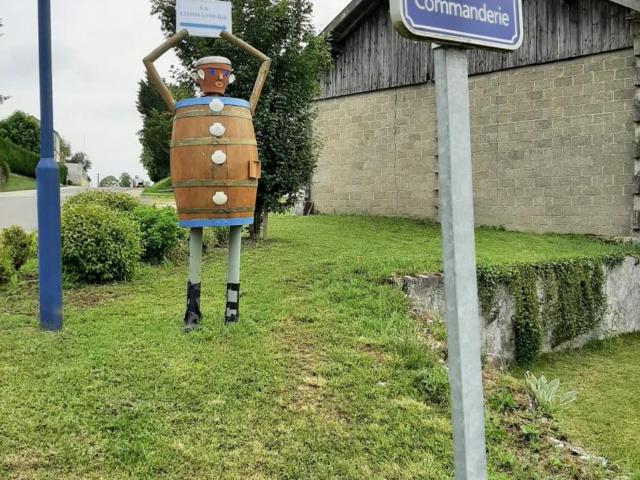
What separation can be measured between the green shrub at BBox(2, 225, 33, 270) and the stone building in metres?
8.36

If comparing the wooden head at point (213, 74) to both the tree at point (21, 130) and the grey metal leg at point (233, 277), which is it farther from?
the tree at point (21, 130)

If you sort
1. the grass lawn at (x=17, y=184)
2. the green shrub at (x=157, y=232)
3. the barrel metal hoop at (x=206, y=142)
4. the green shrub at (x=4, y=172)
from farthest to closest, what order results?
1. the green shrub at (x=4, y=172)
2. the grass lawn at (x=17, y=184)
3. the green shrub at (x=157, y=232)
4. the barrel metal hoop at (x=206, y=142)

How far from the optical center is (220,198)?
4387 millimetres

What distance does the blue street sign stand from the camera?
158 cm

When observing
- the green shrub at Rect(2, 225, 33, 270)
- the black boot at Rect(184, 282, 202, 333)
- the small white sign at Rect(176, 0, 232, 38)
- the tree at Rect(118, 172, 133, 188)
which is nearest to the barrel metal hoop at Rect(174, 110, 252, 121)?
the small white sign at Rect(176, 0, 232, 38)

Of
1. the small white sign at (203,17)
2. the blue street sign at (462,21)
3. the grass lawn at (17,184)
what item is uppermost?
the grass lawn at (17,184)

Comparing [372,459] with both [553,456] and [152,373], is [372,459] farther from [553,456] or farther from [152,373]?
[152,373]

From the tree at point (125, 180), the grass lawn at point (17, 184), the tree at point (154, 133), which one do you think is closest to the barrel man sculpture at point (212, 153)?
the tree at point (154, 133)

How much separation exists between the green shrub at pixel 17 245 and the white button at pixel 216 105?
344 cm

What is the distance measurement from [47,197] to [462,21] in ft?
A: 12.3

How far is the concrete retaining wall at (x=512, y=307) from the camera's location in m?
6.17

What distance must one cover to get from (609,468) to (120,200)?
265 inches

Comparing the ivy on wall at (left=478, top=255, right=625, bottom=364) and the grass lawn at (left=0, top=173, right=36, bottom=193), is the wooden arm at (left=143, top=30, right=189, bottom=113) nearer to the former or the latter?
the ivy on wall at (left=478, top=255, right=625, bottom=364)

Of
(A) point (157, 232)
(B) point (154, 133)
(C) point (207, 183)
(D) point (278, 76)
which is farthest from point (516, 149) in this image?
(B) point (154, 133)
